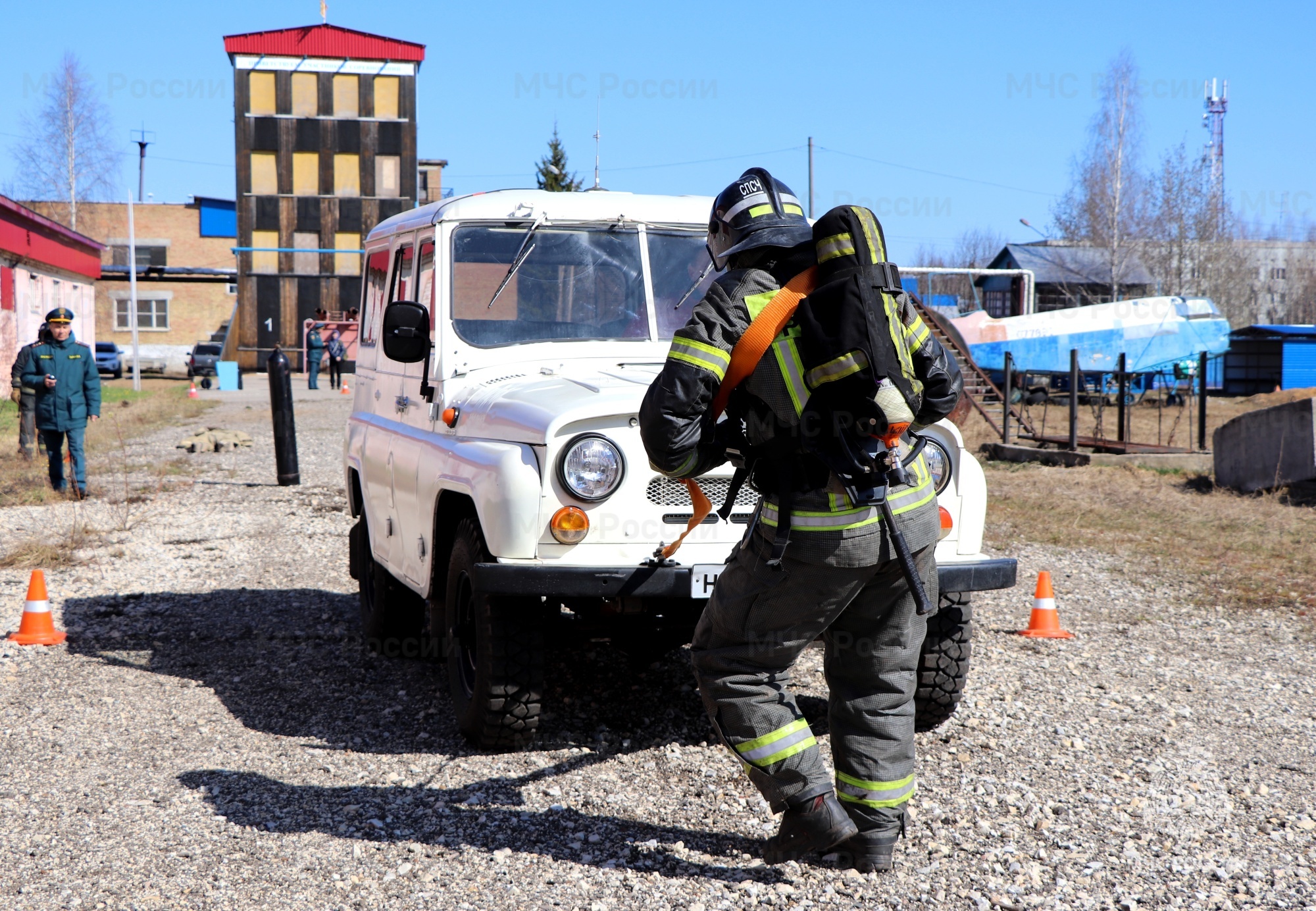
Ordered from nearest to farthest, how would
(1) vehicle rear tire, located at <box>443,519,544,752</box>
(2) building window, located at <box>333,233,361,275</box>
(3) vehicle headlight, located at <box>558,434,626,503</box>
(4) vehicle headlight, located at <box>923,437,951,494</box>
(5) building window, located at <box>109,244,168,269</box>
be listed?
1. (3) vehicle headlight, located at <box>558,434,626,503</box>
2. (1) vehicle rear tire, located at <box>443,519,544,752</box>
3. (4) vehicle headlight, located at <box>923,437,951,494</box>
4. (2) building window, located at <box>333,233,361,275</box>
5. (5) building window, located at <box>109,244,168,269</box>

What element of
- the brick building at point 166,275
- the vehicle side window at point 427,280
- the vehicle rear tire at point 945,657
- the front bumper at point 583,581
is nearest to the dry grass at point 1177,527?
the vehicle rear tire at point 945,657

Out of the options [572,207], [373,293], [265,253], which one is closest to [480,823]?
[572,207]

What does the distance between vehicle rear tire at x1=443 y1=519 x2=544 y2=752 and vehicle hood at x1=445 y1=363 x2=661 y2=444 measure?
1.44 feet

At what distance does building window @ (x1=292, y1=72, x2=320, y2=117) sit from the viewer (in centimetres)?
4647

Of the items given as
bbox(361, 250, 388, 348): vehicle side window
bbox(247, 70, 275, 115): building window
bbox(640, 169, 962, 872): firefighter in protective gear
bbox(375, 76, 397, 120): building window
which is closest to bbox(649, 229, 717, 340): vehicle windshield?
bbox(361, 250, 388, 348): vehicle side window

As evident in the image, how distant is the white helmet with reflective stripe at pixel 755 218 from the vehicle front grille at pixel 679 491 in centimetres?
107

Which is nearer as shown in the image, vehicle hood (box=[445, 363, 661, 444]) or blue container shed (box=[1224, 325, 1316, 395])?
vehicle hood (box=[445, 363, 661, 444])

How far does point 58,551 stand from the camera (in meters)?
9.11

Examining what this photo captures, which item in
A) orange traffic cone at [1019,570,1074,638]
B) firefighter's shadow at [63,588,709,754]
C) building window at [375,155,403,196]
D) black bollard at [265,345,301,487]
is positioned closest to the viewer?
firefighter's shadow at [63,588,709,754]

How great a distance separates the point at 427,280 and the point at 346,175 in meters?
44.3

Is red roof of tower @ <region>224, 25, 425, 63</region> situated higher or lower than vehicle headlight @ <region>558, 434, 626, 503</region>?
higher

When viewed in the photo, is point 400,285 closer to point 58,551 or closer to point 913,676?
point 913,676

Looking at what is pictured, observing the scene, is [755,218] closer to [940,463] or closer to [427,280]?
[940,463]

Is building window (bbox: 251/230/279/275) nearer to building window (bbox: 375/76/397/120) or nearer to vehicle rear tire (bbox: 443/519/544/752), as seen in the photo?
building window (bbox: 375/76/397/120)
